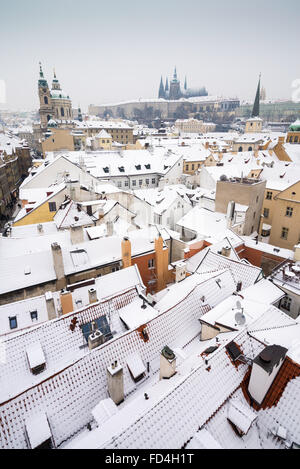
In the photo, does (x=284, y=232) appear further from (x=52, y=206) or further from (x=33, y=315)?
(x=33, y=315)

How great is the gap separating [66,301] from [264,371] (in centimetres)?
1177

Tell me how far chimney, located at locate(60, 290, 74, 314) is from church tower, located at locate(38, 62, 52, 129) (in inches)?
3825

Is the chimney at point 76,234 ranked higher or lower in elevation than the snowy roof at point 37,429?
higher

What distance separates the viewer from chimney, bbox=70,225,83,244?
22678 millimetres

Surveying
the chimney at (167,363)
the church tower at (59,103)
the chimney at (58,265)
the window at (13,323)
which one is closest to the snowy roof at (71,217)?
the chimney at (58,265)

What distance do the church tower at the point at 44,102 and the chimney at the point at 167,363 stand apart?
104m

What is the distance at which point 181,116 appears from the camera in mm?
189125

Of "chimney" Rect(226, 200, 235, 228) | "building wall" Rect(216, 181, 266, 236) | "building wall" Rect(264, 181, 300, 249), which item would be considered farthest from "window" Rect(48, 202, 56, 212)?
"building wall" Rect(264, 181, 300, 249)

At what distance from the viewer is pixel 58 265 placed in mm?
18938

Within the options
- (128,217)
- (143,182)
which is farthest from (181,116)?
(128,217)

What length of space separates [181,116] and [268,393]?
20224 cm

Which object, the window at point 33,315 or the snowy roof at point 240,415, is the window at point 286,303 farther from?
the window at point 33,315

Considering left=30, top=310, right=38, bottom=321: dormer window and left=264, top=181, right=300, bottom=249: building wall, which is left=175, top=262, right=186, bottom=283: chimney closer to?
left=30, top=310, right=38, bottom=321: dormer window

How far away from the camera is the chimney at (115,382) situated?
1050 centimetres
